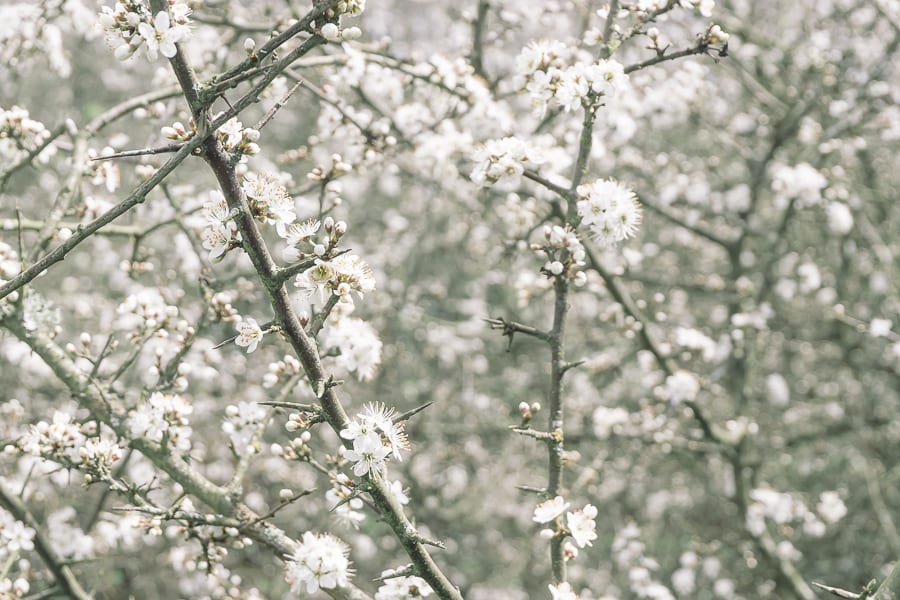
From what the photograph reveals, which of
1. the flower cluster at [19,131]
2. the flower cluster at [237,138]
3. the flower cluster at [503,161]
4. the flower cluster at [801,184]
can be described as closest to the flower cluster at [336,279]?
the flower cluster at [237,138]

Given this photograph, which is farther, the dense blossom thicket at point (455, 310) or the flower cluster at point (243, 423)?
the flower cluster at point (243, 423)

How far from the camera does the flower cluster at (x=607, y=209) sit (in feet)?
9.78

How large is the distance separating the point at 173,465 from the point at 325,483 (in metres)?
4.73

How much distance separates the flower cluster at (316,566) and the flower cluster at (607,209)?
157 cm

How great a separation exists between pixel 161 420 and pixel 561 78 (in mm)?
2164

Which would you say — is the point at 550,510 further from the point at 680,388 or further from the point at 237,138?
the point at 680,388

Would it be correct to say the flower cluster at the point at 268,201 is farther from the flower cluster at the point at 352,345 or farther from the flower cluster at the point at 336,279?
the flower cluster at the point at 352,345

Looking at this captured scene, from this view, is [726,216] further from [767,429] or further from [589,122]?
[589,122]

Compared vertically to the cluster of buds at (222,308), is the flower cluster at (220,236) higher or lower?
lower

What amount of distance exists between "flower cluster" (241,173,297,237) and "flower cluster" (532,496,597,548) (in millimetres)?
1375

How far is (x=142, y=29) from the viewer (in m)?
2.13

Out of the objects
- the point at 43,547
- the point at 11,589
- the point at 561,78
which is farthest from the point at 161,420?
the point at 561,78

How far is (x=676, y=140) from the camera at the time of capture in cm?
902

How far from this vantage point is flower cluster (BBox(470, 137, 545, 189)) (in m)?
3.08
